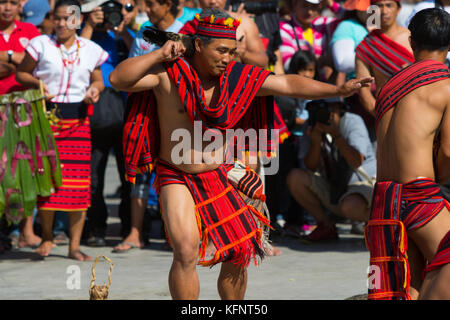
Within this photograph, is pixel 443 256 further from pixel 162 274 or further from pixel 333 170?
pixel 333 170

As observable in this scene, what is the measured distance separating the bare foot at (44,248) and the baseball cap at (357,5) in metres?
3.49

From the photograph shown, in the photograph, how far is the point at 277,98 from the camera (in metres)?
8.25

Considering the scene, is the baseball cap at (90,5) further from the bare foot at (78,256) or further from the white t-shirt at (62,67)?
the bare foot at (78,256)

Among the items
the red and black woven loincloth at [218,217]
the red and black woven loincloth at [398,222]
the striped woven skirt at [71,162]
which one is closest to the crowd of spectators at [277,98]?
the striped woven skirt at [71,162]

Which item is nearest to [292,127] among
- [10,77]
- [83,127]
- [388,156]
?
[83,127]

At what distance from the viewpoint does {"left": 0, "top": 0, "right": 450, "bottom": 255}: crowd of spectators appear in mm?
7574

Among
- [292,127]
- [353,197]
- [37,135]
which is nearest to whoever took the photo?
[37,135]

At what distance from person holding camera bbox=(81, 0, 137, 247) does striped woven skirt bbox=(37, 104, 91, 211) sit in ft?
1.62

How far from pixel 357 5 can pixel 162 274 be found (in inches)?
124

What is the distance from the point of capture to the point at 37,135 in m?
7.42

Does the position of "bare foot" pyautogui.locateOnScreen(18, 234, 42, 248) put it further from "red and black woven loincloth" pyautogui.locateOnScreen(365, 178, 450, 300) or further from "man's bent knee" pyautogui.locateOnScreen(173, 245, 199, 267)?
"red and black woven loincloth" pyautogui.locateOnScreen(365, 178, 450, 300)

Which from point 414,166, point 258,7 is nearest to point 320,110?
point 258,7
